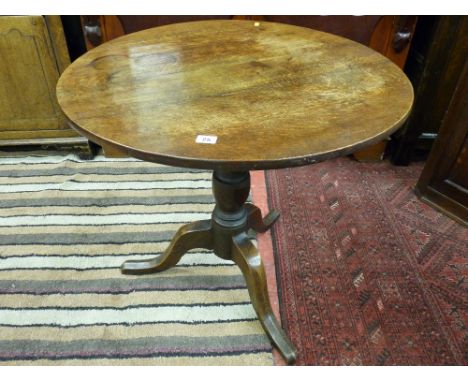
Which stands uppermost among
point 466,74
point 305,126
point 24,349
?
point 305,126

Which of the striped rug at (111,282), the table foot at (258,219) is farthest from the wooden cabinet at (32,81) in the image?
the table foot at (258,219)

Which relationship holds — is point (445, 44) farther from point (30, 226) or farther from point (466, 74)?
point (30, 226)

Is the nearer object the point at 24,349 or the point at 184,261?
the point at 24,349

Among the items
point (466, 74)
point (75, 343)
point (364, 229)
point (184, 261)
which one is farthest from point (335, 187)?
point (75, 343)

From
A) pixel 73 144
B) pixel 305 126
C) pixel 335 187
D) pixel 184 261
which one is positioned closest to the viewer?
pixel 305 126

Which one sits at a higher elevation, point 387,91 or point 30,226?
point 387,91

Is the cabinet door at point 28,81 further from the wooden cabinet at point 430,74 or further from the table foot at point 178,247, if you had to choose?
the wooden cabinet at point 430,74

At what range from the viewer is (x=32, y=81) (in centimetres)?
168

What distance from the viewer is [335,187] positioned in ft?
5.65

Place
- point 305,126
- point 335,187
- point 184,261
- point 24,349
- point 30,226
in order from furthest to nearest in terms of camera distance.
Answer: point 335,187
point 30,226
point 184,261
point 24,349
point 305,126

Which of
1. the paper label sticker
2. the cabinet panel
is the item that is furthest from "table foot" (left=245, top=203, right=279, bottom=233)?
the cabinet panel

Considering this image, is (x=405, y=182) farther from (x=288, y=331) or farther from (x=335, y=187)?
(x=288, y=331)

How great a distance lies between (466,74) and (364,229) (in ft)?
2.25

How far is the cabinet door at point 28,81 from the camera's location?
1559 mm
